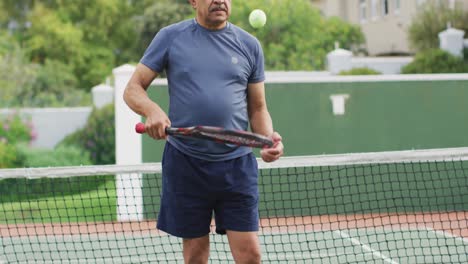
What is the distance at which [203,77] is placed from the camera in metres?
3.77

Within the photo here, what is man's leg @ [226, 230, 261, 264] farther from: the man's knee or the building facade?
the building facade

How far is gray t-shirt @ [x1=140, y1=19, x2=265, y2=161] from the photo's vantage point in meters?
3.76

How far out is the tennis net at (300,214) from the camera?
7.32 m

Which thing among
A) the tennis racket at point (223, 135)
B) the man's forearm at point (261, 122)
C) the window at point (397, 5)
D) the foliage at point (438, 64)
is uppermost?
the tennis racket at point (223, 135)

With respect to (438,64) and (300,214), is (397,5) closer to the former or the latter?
(438,64)

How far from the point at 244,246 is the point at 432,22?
1939cm

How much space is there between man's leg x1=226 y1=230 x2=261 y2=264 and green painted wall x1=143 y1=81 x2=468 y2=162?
861 cm

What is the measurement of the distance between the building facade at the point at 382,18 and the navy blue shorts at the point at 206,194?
19624 millimetres

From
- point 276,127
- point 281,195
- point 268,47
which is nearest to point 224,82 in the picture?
point 281,195

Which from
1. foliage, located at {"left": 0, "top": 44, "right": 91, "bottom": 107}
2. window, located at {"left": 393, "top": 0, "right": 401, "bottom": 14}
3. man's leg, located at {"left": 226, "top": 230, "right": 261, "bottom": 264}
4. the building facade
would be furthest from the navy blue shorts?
window, located at {"left": 393, "top": 0, "right": 401, "bottom": 14}

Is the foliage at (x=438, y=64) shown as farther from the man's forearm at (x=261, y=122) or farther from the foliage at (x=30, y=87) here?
the man's forearm at (x=261, y=122)

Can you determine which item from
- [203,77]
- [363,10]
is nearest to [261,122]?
[203,77]

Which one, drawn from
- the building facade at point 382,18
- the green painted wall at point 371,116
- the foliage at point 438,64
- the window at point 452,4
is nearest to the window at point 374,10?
the building facade at point 382,18

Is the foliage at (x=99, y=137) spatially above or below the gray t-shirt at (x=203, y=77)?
below
